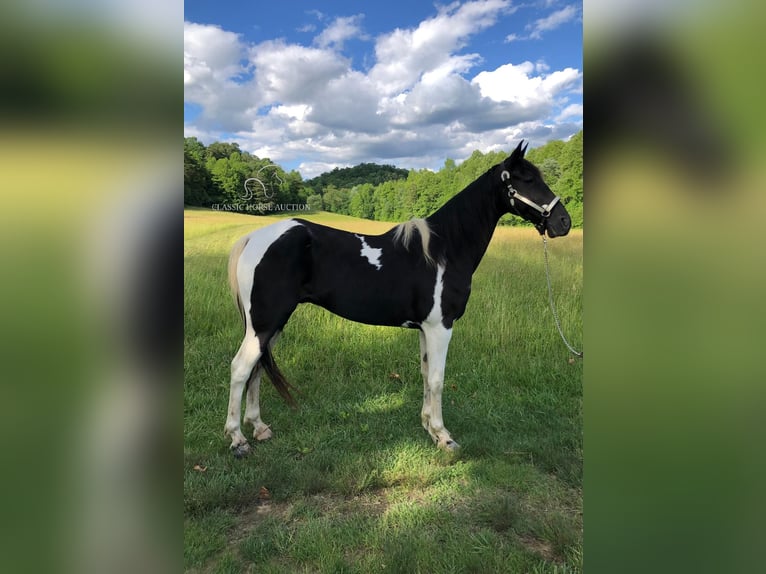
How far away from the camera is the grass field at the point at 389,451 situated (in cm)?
202

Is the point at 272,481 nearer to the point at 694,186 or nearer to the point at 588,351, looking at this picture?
the point at 588,351

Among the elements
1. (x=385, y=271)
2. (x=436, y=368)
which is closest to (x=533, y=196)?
(x=385, y=271)

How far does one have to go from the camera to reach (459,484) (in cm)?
257

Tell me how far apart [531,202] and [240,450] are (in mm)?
2729

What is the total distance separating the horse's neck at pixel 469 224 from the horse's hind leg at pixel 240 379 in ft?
5.11

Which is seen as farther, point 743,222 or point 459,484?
point 459,484

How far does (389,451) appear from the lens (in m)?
2.94

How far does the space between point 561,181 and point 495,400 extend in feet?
6.94

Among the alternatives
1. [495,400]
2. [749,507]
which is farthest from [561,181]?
[749,507]

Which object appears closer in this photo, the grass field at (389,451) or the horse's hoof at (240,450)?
the grass field at (389,451)

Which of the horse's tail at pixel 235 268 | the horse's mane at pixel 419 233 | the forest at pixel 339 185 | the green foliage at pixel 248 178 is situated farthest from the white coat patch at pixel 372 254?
the green foliage at pixel 248 178

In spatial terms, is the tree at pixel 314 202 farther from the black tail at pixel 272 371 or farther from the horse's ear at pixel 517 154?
the horse's ear at pixel 517 154

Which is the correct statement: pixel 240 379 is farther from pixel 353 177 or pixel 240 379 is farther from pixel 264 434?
pixel 353 177

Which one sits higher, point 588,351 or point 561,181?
point 561,181
